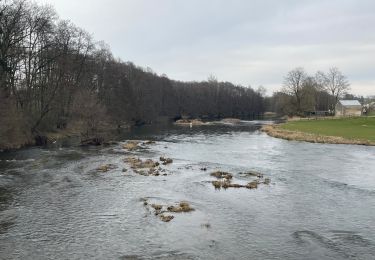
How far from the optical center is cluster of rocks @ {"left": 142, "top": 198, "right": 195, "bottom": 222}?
2152cm

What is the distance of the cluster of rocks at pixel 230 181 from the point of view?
95.6 ft

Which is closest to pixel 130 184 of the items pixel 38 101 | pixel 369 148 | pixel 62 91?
pixel 369 148

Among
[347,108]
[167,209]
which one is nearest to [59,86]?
[167,209]

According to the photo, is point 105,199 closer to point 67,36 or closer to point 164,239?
point 164,239

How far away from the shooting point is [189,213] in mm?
22391

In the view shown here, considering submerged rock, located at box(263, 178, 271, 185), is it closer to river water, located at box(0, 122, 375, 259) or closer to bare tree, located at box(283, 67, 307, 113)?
river water, located at box(0, 122, 375, 259)

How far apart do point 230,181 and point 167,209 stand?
8.99 m

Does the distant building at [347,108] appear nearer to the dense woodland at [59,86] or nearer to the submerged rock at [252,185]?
the dense woodland at [59,86]

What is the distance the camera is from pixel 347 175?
1303 inches

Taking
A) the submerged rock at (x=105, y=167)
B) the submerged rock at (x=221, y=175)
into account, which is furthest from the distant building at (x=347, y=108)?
the submerged rock at (x=105, y=167)

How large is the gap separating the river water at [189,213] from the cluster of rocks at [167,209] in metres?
0.45

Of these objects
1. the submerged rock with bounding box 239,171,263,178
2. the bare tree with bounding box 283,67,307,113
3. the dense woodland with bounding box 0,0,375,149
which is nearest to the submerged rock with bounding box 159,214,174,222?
the submerged rock with bounding box 239,171,263,178

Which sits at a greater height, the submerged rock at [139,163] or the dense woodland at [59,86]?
the dense woodland at [59,86]

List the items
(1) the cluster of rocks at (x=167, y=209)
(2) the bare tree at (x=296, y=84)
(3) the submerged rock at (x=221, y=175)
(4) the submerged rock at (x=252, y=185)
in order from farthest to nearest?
(2) the bare tree at (x=296, y=84) < (3) the submerged rock at (x=221, y=175) < (4) the submerged rock at (x=252, y=185) < (1) the cluster of rocks at (x=167, y=209)
